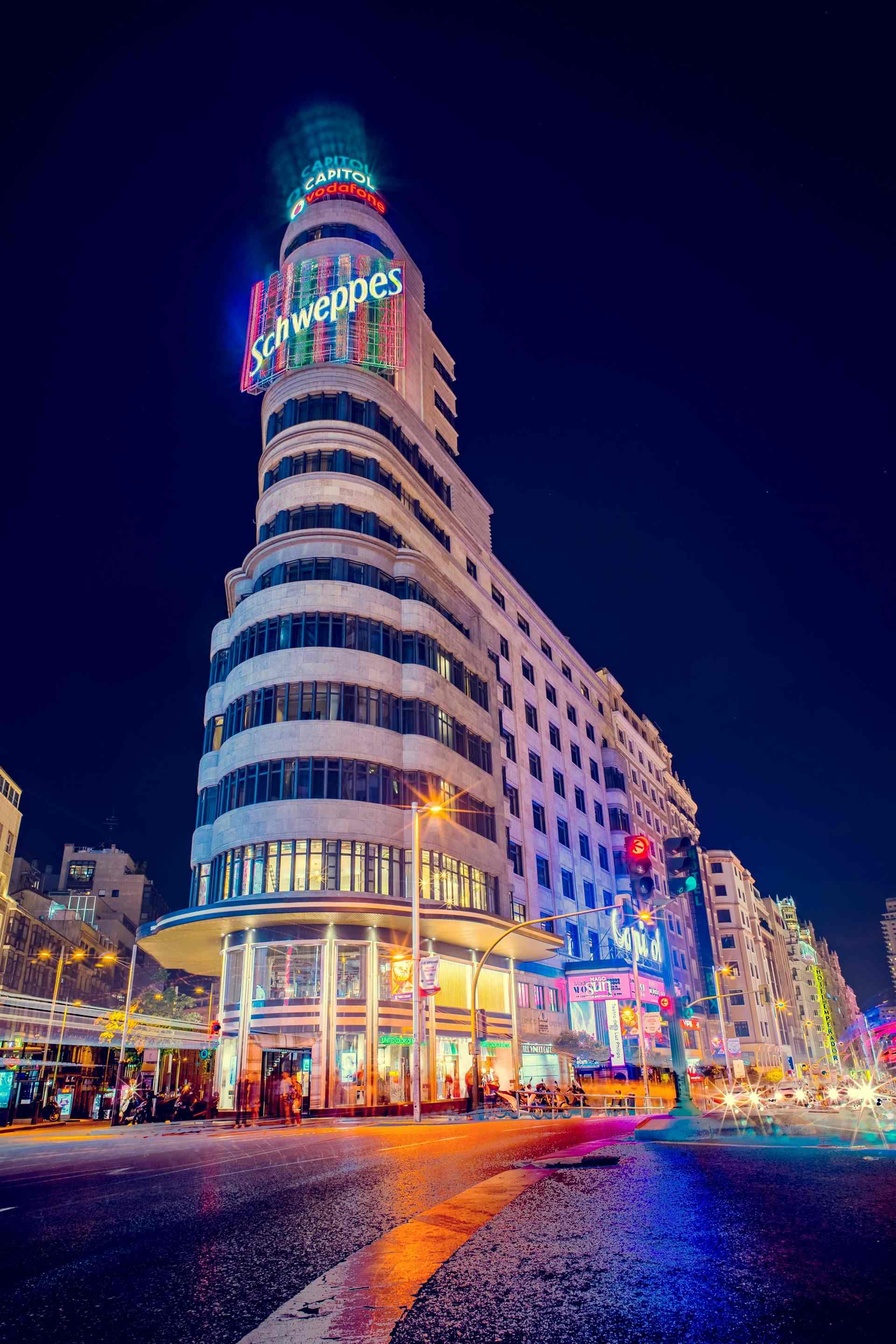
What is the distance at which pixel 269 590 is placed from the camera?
1729 inches

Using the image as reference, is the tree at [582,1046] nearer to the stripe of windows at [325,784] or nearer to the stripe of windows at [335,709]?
the stripe of windows at [325,784]

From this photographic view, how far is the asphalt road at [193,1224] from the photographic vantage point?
13.9 ft

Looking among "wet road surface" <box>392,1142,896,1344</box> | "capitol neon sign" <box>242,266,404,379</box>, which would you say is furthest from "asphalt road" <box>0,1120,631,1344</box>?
"capitol neon sign" <box>242,266,404,379</box>

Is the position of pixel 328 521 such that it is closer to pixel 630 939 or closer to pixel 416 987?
pixel 416 987

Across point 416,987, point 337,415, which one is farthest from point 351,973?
point 337,415

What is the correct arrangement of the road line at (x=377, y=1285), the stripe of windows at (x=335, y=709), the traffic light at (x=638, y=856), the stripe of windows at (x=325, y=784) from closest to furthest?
the road line at (x=377, y=1285)
the traffic light at (x=638, y=856)
the stripe of windows at (x=325, y=784)
the stripe of windows at (x=335, y=709)

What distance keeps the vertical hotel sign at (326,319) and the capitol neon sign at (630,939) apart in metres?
43.5

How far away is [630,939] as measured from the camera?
65.9 meters

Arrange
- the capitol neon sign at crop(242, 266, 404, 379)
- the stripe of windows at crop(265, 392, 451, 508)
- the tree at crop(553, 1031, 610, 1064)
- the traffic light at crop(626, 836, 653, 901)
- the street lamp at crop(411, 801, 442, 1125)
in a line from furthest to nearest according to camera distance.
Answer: the capitol neon sign at crop(242, 266, 404, 379)
the tree at crop(553, 1031, 610, 1064)
the stripe of windows at crop(265, 392, 451, 508)
the street lamp at crop(411, 801, 442, 1125)
the traffic light at crop(626, 836, 653, 901)

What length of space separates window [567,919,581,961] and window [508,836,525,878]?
25.5 feet

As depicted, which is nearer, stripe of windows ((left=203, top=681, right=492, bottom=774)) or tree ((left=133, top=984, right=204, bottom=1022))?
stripe of windows ((left=203, top=681, right=492, bottom=774))

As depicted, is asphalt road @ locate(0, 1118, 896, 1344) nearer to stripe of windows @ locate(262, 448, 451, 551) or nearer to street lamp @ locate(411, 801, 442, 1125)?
street lamp @ locate(411, 801, 442, 1125)

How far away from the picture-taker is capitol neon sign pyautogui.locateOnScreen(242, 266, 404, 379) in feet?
179

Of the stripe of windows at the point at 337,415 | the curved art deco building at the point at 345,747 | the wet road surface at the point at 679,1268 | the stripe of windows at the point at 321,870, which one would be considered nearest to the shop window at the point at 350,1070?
the curved art deco building at the point at 345,747
